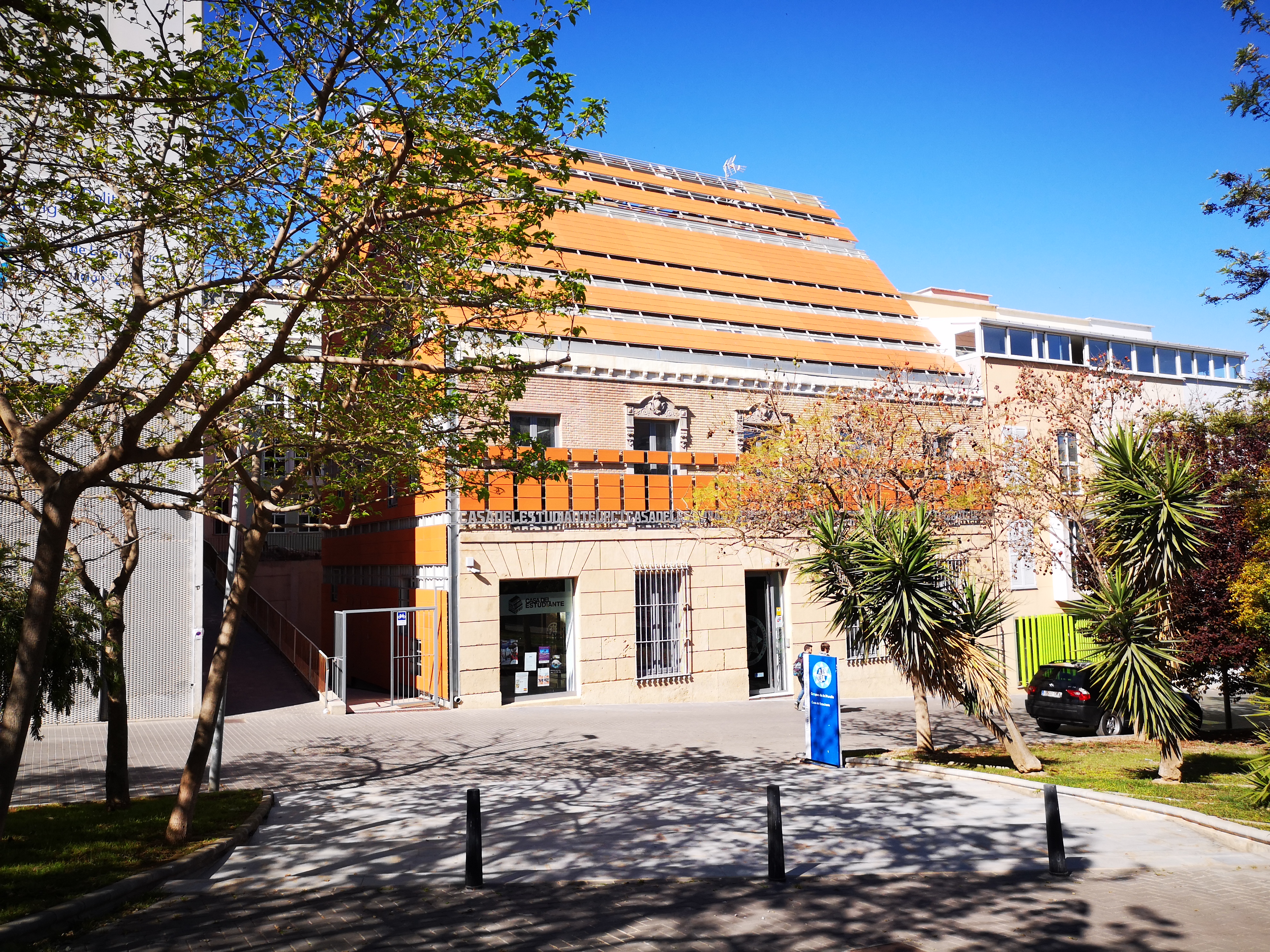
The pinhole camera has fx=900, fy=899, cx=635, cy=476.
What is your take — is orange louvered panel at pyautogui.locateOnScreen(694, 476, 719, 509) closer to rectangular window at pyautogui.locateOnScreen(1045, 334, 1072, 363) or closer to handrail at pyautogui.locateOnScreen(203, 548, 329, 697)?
handrail at pyautogui.locateOnScreen(203, 548, 329, 697)

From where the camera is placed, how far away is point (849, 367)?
30844 mm

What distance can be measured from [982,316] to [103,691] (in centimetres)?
3092

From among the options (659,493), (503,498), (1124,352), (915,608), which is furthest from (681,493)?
(1124,352)

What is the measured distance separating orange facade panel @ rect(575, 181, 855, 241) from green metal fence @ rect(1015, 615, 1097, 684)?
56.1 ft

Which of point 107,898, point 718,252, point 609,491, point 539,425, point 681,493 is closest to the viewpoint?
point 107,898

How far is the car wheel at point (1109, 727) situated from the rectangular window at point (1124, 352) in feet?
68.4

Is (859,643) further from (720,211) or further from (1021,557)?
(720,211)

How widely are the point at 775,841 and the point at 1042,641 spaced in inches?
1057

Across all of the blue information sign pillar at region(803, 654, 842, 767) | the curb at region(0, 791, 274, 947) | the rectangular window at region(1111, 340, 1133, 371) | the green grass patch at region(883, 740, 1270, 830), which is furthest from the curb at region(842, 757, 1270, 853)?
the rectangular window at region(1111, 340, 1133, 371)

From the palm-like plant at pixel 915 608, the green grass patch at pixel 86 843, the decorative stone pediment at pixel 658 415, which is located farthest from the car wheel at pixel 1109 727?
the green grass patch at pixel 86 843

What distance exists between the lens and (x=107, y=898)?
8117mm

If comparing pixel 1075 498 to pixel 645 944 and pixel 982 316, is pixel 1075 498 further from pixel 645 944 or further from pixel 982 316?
pixel 645 944

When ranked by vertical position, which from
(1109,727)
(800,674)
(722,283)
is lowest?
(1109,727)

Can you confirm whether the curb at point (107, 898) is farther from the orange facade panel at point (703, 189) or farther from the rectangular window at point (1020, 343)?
the rectangular window at point (1020, 343)
